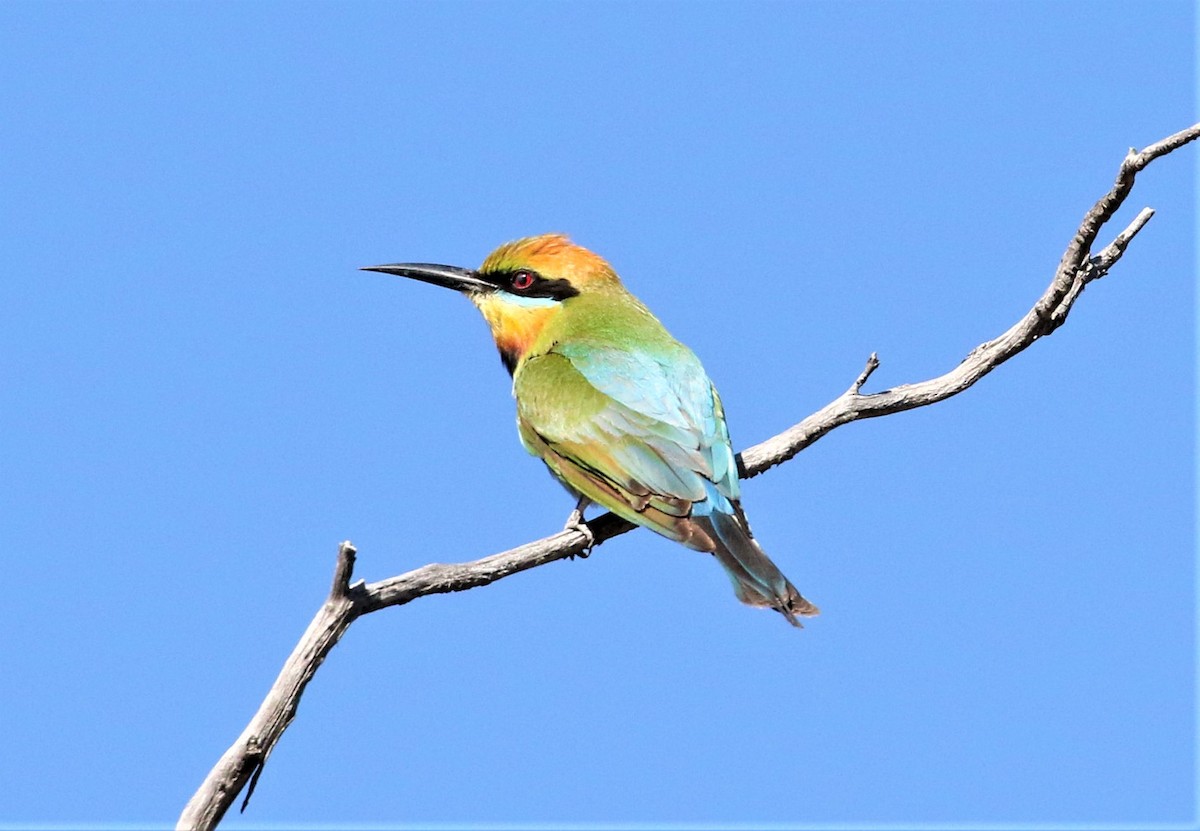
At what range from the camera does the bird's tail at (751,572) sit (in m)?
3.75

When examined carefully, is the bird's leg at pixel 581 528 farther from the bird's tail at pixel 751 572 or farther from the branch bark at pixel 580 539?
the bird's tail at pixel 751 572

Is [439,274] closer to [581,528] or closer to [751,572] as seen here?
[581,528]

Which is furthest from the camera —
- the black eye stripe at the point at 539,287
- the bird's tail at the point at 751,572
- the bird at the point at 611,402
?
the black eye stripe at the point at 539,287

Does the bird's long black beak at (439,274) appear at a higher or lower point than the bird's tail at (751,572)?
higher

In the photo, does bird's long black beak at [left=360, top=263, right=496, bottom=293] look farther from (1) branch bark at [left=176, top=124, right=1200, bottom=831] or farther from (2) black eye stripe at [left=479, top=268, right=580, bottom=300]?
(1) branch bark at [left=176, top=124, right=1200, bottom=831]

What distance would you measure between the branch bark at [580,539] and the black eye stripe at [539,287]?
3.21 ft

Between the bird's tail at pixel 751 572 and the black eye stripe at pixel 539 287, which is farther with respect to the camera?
the black eye stripe at pixel 539 287

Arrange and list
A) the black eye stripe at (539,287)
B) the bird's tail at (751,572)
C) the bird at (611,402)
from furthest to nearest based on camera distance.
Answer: the black eye stripe at (539,287), the bird at (611,402), the bird's tail at (751,572)

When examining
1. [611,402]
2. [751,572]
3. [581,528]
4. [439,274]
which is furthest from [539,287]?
[751,572]

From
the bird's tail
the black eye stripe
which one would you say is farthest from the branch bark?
the black eye stripe

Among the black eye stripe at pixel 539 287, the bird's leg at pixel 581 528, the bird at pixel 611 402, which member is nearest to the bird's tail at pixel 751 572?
the bird at pixel 611 402

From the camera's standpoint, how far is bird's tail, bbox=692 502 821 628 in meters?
3.75

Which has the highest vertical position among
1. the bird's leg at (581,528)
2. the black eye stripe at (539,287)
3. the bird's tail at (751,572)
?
the black eye stripe at (539,287)

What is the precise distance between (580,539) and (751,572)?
1.62 ft
